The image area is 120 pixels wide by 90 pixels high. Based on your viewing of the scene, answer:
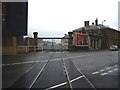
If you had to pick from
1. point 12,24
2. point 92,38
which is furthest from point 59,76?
point 92,38

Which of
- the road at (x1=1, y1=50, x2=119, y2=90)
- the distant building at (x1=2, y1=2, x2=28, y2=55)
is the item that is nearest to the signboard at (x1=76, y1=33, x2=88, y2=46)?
the distant building at (x1=2, y1=2, x2=28, y2=55)

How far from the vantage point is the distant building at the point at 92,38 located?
56.7 metres

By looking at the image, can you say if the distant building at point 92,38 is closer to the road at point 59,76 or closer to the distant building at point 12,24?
the distant building at point 12,24

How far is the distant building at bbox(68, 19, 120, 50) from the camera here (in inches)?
2233

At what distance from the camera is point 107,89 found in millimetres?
9766

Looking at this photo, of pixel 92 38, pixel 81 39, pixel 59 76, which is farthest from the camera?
pixel 92 38

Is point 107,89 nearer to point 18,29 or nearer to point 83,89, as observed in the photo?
point 83,89

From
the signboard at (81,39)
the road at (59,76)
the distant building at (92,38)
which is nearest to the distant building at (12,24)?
the road at (59,76)

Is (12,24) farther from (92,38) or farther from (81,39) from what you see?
(92,38)

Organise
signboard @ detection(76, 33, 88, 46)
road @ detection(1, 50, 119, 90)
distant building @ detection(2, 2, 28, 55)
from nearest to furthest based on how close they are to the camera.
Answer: road @ detection(1, 50, 119, 90)
distant building @ detection(2, 2, 28, 55)
signboard @ detection(76, 33, 88, 46)

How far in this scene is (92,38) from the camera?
67688 millimetres

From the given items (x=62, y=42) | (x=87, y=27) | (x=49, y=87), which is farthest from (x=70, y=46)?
(x=49, y=87)

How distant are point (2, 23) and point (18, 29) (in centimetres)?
268

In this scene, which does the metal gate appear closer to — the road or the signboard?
the signboard
